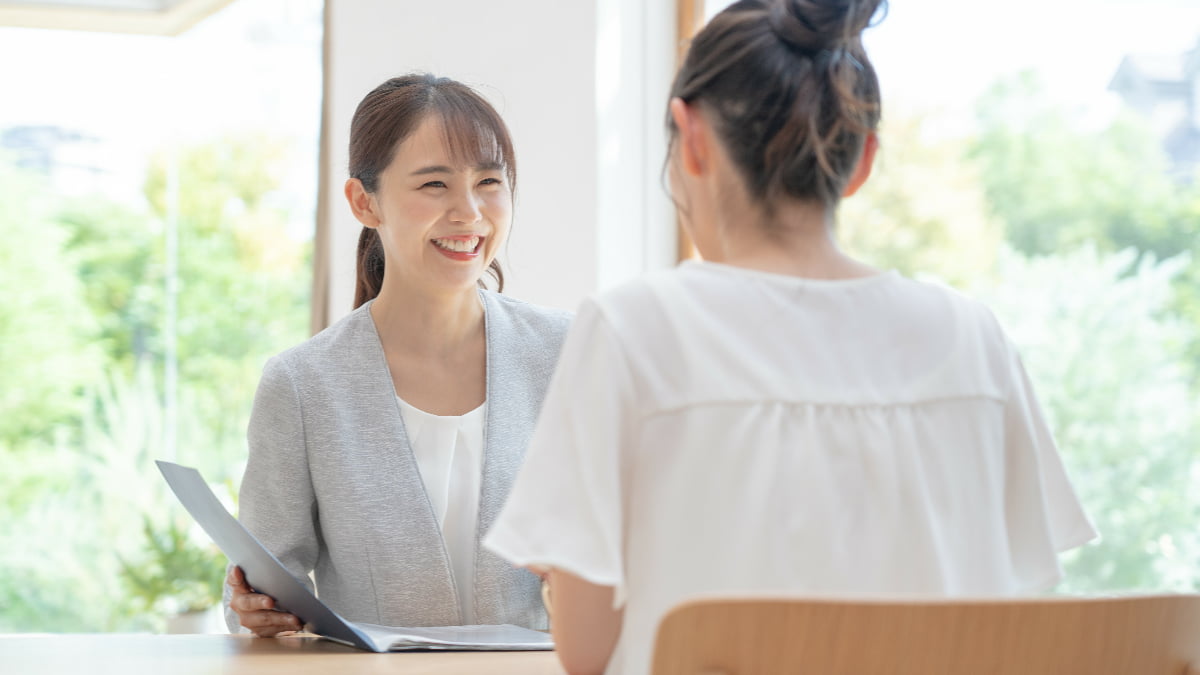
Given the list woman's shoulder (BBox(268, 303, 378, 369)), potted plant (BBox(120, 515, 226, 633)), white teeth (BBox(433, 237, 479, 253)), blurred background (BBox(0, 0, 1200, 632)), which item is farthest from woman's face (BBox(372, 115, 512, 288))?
potted plant (BBox(120, 515, 226, 633))

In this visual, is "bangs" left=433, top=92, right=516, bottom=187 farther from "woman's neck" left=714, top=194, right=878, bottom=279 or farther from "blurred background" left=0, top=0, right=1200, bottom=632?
"blurred background" left=0, top=0, right=1200, bottom=632

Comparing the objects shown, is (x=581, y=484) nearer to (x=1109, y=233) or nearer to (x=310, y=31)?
(x=1109, y=233)

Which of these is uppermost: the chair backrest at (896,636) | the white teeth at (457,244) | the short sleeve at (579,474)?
the white teeth at (457,244)

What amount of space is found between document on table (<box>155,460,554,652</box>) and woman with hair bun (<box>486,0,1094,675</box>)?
1.30 feet

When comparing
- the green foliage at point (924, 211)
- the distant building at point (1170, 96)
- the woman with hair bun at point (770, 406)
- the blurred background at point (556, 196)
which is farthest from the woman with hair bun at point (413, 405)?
the distant building at point (1170, 96)

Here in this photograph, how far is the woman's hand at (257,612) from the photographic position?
1.44 m

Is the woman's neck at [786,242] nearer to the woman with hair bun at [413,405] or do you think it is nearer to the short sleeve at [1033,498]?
the short sleeve at [1033,498]

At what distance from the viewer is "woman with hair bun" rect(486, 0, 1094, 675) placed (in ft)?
2.84

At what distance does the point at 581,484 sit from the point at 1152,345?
255cm

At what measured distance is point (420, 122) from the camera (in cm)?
175

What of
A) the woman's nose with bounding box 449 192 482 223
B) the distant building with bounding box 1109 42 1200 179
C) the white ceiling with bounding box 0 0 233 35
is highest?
the white ceiling with bounding box 0 0 233 35

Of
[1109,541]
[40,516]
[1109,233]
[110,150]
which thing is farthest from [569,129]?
[40,516]

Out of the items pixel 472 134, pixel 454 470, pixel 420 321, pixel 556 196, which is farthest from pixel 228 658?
pixel 556 196

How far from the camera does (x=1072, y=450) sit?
3.02 m
